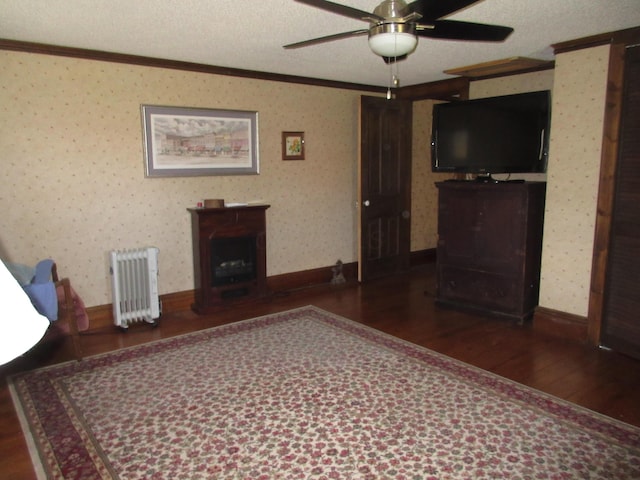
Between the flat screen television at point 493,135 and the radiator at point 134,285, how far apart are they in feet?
9.82

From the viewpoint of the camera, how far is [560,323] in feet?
12.9

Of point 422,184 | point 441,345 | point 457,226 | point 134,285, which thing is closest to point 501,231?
point 457,226

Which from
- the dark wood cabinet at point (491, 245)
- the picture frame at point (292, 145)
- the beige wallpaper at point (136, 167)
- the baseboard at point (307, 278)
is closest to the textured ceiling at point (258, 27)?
the beige wallpaper at point (136, 167)

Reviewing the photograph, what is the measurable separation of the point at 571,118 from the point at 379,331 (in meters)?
2.36

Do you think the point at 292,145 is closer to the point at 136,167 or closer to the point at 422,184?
the point at 136,167

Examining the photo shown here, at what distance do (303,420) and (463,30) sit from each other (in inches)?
89.5

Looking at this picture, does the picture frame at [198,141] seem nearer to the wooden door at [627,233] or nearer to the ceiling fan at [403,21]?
the ceiling fan at [403,21]

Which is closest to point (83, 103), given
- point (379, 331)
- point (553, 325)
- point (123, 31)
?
point (123, 31)

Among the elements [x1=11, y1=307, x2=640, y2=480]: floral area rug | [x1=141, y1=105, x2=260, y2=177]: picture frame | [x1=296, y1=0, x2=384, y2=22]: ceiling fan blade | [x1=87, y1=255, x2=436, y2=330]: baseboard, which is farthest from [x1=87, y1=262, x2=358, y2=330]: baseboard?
[x1=296, y1=0, x2=384, y2=22]: ceiling fan blade

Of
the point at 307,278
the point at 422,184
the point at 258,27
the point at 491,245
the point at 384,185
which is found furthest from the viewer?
the point at 422,184

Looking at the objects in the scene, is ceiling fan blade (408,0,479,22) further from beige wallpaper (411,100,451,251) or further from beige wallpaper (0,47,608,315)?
beige wallpaper (411,100,451,251)

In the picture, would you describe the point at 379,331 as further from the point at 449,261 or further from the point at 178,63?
the point at 178,63

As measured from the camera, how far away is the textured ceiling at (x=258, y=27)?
2844 millimetres

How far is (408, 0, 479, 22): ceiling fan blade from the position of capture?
2057 mm
